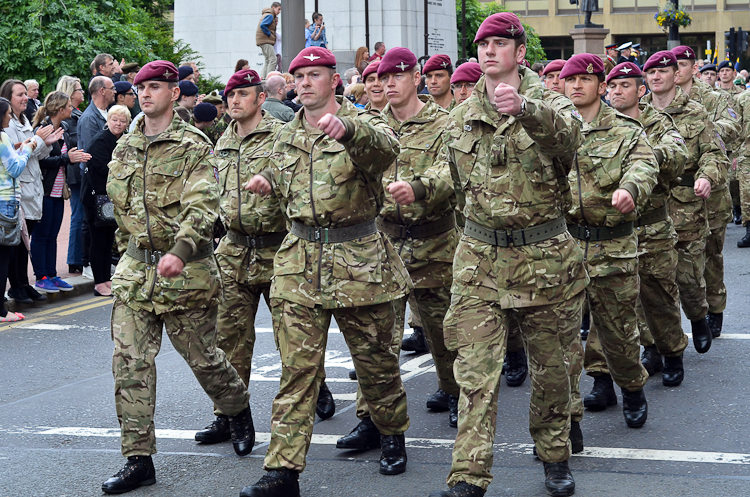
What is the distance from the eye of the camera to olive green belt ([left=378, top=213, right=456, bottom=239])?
6.80 meters

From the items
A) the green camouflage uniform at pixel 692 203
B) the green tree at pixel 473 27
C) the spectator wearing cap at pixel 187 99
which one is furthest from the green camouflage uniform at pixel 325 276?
the green tree at pixel 473 27

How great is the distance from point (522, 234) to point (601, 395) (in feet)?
6.95

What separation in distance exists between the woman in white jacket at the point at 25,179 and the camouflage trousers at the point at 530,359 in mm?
6744

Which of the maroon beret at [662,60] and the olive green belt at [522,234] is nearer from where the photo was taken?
the olive green belt at [522,234]

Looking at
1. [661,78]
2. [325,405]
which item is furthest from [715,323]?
[325,405]

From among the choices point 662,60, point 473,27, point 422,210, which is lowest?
point 422,210

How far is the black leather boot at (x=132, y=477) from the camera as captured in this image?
536cm

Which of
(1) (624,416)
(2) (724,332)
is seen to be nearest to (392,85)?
(1) (624,416)

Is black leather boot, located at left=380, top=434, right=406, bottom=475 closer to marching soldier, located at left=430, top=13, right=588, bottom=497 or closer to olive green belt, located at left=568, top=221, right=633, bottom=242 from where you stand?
marching soldier, located at left=430, top=13, right=588, bottom=497

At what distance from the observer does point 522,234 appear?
515 cm

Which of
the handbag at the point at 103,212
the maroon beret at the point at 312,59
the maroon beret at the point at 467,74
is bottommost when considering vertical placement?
the handbag at the point at 103,212

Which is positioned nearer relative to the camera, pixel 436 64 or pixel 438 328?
pixel 438 328

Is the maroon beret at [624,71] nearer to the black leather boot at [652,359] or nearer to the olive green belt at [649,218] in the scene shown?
the olive green belt at [649,218]

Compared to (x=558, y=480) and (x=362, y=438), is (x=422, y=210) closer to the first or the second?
(x=362, y=438)
